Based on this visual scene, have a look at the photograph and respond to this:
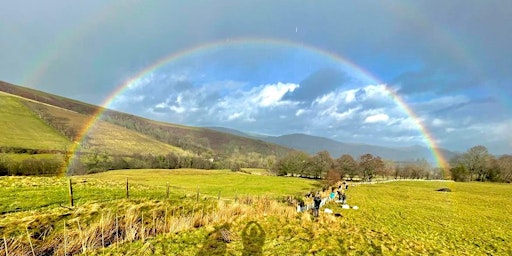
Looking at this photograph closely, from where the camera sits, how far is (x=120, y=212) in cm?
1406

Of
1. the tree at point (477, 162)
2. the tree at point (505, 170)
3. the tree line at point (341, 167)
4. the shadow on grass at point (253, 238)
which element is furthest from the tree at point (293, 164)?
the shadow on grass at point (253, 238)

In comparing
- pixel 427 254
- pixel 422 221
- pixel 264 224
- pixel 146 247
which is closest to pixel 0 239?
pixel 146 247

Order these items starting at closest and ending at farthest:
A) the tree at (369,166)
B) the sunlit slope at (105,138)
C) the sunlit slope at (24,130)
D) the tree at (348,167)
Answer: the tree at (348,167)
the tree at (369,166)
the sunlit slope at (24,130)
the sunlit slope at (105,138)

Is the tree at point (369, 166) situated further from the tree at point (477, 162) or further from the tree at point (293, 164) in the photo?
the tree at point (477, 162)

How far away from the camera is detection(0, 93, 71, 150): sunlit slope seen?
11528cm

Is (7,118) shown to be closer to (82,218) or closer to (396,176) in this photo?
(82,218)

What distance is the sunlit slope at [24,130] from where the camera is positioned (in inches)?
4538

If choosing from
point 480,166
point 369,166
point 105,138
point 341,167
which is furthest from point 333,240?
point 105,138

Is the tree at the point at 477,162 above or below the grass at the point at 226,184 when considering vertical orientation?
above

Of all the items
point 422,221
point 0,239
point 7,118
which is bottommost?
point 422,221

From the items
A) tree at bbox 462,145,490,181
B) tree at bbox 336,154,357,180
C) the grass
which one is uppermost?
tree at bbox 462,145,490,181

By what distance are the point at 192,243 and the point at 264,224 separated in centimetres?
462

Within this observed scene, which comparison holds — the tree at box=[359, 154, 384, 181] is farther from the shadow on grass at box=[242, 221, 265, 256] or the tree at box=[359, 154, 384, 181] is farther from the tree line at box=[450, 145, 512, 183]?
the shadow on grass at box=[242, 221, 265, 256]

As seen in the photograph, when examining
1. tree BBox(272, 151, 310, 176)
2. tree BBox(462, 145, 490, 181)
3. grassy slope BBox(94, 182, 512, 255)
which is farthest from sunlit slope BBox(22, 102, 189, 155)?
tree BBox(462, 145, 490, 181)
